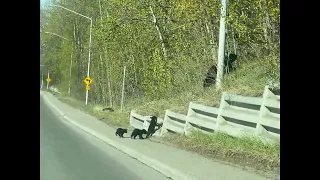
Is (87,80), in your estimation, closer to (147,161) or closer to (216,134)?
(147,161)

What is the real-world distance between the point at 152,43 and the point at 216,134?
3.31 feet

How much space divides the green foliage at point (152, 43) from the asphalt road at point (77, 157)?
0.44 metres

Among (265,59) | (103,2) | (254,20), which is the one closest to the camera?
(103,2)

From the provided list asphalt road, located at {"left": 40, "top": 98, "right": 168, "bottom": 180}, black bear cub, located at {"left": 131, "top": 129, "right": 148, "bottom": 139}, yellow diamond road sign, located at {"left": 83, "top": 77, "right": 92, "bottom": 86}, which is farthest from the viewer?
yellow diamond road sign, located at {"left": 83, "top": 77, "right": 92, "bottom": 86}

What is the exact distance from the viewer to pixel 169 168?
3674 mm

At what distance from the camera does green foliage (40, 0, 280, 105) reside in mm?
3748

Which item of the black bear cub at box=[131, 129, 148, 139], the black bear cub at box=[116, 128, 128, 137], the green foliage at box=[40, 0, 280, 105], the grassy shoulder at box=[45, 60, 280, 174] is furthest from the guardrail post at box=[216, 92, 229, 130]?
the black bear cub at box=[116, 128, 128, 137]

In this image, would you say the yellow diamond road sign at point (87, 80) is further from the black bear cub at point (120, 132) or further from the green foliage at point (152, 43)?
the black bear cub at point (120, 132)

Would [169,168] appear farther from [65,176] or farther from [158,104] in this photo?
[65,176]

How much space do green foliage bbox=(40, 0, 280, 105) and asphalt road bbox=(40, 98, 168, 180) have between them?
44 centimetres

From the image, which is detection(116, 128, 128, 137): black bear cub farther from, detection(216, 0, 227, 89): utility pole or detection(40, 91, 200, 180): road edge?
detection(216, 0, 227, 89): utility pole

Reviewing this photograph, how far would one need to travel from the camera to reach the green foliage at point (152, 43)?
12.3 ft
